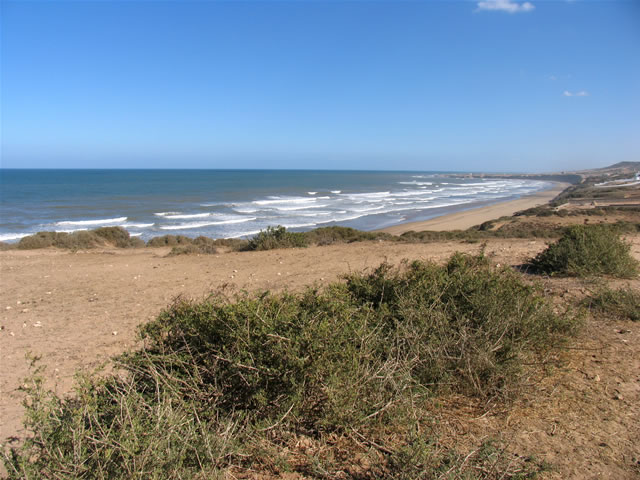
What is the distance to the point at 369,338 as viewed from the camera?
299cm

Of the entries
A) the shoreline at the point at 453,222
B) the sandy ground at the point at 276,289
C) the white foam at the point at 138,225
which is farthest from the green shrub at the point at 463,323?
the white foam at the point at 138,225

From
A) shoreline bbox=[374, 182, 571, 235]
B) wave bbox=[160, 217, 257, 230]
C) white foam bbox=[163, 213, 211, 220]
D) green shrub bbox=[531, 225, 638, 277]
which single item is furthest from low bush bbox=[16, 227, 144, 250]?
green shrub bbox=[531, 225, 638, 277]

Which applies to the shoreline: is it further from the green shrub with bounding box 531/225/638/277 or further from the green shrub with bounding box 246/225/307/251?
the green shrub with bounding box 531/225/638/277

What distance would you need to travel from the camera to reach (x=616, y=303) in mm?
5453

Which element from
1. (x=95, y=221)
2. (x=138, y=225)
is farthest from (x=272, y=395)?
(x=95, y=221)

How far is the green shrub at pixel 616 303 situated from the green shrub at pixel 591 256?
1.37 meters

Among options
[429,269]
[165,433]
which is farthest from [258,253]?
[165,433]

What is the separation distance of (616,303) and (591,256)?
1.89m

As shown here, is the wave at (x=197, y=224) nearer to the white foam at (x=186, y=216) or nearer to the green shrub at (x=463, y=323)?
the white foam at (x=186, y=216)

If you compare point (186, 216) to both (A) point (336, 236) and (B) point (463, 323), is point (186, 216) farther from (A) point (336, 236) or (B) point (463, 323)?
(B) point (463, 323)

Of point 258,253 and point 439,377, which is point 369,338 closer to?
point 439,377

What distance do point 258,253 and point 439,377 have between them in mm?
9629

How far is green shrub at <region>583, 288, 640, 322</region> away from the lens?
525cm

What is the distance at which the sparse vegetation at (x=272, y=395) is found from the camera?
210 cm
